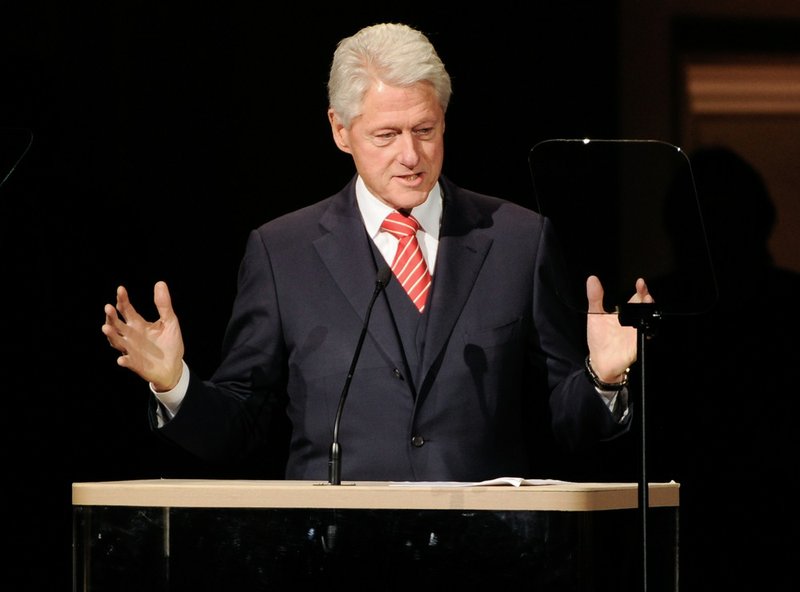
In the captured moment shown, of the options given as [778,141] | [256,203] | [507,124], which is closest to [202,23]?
[256,203]

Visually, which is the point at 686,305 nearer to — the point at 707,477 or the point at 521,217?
the point at 521,217

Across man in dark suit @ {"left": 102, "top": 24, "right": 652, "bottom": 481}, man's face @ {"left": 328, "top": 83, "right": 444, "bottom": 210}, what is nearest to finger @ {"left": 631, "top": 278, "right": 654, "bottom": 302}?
man in dark suit @ {"left": 102, "top": 24, "right": 652, "bottom": 481}

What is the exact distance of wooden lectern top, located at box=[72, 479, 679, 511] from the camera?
84.0 inches

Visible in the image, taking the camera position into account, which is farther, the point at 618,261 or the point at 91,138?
the point at 91,138

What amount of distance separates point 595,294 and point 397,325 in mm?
539

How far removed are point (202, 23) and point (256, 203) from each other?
0.48 meters

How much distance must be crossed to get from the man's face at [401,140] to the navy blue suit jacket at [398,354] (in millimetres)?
110

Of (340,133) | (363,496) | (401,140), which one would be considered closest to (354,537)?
(363,496)

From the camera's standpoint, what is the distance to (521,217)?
3062mm

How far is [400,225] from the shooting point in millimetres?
2963

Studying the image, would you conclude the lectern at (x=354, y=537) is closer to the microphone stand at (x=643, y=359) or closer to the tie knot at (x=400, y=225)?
the microphone stand at (x=643, y=359)

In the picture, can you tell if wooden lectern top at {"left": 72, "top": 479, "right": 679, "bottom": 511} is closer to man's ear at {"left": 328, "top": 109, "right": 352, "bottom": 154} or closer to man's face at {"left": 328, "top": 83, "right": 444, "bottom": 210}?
man's face at {"left": 328, "top": 83, "right": 444, "bottom": 210}

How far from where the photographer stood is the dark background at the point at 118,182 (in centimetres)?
361

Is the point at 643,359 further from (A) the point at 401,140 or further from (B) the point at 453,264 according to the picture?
(A) the point at 401,140
